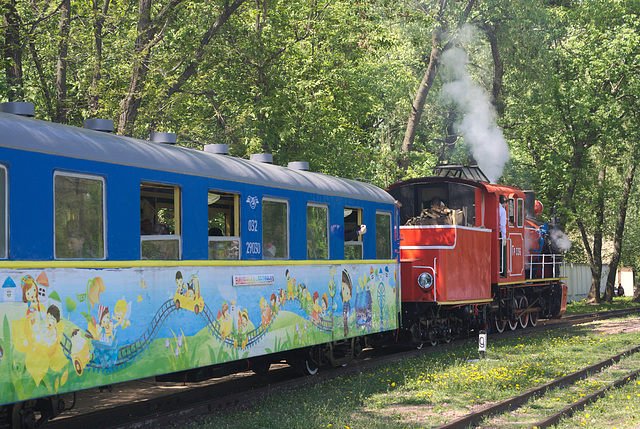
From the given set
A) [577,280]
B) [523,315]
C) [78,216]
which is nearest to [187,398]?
[78,216]

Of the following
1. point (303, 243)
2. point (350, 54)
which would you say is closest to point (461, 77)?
point (350, 54)

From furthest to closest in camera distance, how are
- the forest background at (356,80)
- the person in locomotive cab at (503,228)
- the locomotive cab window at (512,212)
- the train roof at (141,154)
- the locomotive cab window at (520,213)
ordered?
the locomotive cab window at (520,213) → the locomotive cab window at (512,212) → the person in locomotive cab at (503,228) → the forest background at (356,80) → the train roof at (141,154)

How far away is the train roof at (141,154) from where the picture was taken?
6723mm

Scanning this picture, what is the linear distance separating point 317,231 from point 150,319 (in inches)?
163

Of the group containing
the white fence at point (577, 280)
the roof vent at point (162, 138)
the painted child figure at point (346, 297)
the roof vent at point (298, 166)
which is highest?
the roof vent at point (162, 138)

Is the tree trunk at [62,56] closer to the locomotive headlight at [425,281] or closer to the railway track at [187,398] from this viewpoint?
the railway track at [187,398]

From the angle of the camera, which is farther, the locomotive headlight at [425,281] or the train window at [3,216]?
the locomotive headlight at [425,281]

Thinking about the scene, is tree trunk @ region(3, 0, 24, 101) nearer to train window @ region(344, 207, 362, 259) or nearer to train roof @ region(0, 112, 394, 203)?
train roof @ region(0, 112, 394, 203)

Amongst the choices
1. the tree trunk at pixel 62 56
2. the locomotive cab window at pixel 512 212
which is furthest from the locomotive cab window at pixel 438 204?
the tree trunk at pixel 62 56

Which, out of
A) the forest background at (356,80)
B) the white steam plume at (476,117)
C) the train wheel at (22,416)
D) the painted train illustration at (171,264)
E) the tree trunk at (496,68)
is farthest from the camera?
the tree trunk at (496,68)

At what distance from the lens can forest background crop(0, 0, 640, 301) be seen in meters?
15.8

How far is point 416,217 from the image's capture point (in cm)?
1680

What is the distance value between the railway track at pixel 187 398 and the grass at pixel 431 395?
0.30 metres

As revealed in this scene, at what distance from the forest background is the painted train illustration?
506 cm
